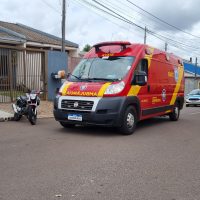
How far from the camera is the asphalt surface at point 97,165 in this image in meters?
4.81

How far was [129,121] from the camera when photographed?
9477mm

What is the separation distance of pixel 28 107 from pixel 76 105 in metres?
2.42

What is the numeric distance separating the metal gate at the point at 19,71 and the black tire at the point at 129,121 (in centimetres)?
593

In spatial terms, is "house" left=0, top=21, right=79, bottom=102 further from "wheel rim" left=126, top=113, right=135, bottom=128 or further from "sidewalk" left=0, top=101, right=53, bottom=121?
"wheel rim" left=126, top=113, right=135, bottom=128

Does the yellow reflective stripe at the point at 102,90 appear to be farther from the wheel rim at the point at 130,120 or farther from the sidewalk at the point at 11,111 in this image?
the sidewalk at the point at 11,111

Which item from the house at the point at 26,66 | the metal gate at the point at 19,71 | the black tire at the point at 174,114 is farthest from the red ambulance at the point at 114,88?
the house at the point at 26,66

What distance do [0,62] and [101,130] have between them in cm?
715

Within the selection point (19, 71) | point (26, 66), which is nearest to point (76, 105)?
point (19, 71)

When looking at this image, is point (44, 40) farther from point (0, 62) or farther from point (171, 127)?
point (171, 127)

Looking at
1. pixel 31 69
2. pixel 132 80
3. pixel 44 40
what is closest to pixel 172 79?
pixel 132 80

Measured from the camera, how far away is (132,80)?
9.62 m

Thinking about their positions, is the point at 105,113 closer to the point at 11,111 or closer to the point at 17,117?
the point at 17,117

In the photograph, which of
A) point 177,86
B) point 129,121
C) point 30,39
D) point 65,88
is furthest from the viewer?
point 30,39

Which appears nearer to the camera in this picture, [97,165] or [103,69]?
[97,165]
